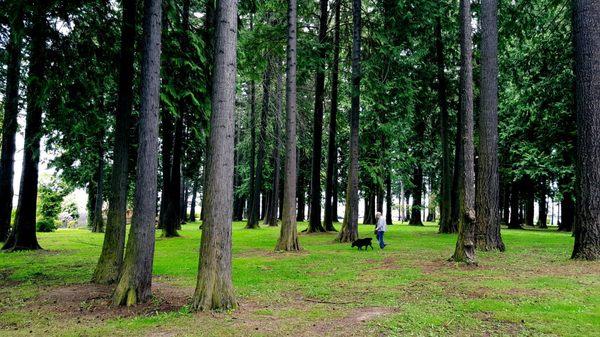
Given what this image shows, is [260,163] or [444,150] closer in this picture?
[444,150]

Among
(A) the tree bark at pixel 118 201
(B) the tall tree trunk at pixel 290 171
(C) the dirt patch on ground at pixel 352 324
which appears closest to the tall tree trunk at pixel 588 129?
(C) the dirt patch on ground at pixel 352 324

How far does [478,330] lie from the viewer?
18.1 ft

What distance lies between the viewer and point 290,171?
1492 centimetres

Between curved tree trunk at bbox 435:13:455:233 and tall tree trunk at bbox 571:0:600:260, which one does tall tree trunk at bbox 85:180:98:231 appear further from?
tall tree trunk at bbox 571:0:600:260

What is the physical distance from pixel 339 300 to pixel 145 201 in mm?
3930

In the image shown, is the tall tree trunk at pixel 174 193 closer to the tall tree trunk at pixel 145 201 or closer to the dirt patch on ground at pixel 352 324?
the tall tree trunk at pixel 145 201

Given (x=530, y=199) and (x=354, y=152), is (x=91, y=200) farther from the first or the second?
(x=530, y=199)

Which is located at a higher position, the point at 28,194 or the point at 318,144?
the point at 318,144

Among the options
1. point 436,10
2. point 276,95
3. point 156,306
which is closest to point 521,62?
point 436,10

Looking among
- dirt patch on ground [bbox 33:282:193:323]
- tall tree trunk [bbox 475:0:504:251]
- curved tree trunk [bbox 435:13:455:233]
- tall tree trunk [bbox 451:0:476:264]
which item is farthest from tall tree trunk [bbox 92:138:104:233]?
tall tree trunk [bbox 475:0:504:251]

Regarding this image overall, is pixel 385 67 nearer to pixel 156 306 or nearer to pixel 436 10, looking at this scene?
pixel 436 10

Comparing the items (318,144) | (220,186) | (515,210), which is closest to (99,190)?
(318,144)

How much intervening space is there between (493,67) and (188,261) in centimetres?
1102

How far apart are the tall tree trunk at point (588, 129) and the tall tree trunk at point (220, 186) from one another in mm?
8963
